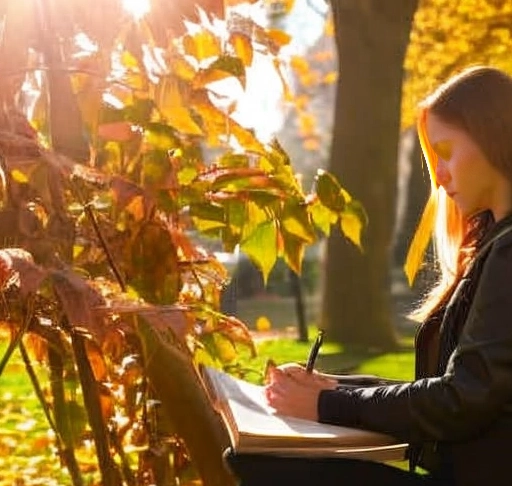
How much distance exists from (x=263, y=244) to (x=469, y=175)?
0.93m

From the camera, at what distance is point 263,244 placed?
3.31m

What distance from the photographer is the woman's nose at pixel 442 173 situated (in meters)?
2.50

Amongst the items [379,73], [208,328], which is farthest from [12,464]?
[379,73]

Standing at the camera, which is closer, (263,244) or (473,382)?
(473,382)

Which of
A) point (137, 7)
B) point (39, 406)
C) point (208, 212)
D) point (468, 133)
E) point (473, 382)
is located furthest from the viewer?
point (39, 406)

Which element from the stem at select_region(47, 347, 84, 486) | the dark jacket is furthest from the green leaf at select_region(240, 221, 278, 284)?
the dark jacket

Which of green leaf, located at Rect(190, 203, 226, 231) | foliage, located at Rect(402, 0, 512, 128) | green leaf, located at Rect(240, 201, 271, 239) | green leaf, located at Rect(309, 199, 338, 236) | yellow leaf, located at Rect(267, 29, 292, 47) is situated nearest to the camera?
green leaf, located at Rect(190, 203, 226, 231)

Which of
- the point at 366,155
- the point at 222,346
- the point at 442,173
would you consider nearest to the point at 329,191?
the point at 222,346

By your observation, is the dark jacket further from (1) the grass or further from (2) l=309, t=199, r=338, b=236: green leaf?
(1) the grass

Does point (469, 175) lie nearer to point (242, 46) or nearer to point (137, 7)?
point (137, 7)

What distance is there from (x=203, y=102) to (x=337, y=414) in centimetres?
109

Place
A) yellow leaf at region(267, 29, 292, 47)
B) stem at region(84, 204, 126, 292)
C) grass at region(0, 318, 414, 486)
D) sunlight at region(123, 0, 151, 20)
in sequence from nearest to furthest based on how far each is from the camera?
sunlight at region(123, 0, 151, 20), stem at region(84, 204, 126, 292), yellow leaf at region(267, 29, 292, 47), grass at region(0, 318, 414, 486)

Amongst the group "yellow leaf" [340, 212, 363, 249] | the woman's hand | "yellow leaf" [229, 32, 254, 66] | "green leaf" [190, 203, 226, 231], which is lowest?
the woman's hand

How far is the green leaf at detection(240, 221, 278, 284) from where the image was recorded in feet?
10.8
